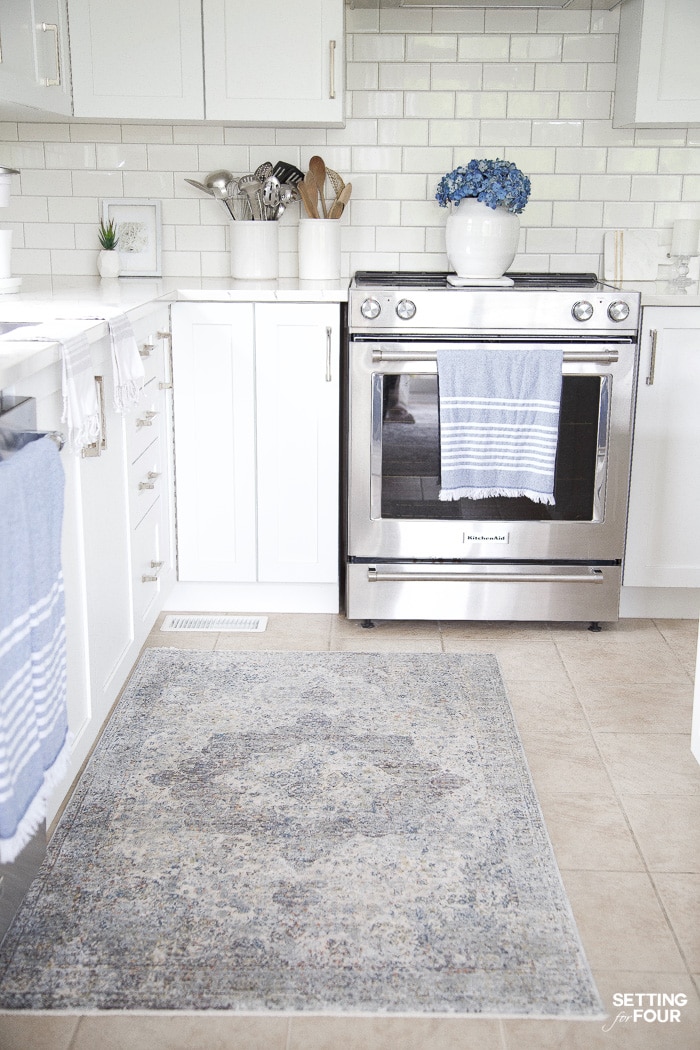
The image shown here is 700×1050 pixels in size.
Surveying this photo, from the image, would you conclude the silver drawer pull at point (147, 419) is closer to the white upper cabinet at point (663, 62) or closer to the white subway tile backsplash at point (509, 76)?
the white subway tile backsplash at point (509, 76)

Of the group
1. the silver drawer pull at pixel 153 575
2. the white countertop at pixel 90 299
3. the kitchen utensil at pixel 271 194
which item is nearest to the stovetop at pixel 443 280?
the white countertop at pixel 90 299

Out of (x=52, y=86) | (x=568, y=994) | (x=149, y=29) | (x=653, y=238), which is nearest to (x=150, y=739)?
(x=568, y=994)

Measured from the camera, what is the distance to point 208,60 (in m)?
3.14

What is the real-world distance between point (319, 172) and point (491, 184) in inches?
23.2

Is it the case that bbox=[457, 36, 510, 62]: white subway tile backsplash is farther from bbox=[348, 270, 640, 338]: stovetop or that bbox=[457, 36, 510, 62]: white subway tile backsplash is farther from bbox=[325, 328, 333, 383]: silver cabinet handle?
bbox=[325, 328, 333, 383]: silver cabinet handle

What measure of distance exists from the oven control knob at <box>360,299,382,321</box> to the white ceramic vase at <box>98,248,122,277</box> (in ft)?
3.28

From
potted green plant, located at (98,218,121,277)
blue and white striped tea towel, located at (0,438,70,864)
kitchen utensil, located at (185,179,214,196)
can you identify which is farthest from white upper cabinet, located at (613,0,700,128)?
blue and white striped tea towel, located at (0,438,70,864)

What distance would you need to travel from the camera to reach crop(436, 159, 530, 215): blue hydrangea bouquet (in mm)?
3129

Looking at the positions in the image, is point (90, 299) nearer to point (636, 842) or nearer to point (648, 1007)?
point (636, 842)

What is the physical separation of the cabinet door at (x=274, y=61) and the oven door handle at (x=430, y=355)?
0.78 meters

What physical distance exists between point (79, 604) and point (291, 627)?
121 cm

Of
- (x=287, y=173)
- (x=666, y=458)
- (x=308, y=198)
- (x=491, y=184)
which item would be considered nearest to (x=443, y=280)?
(x=491, y=184)

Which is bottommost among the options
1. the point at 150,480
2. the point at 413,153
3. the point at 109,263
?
the point at 150,480

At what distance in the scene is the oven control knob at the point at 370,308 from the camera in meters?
2.95
